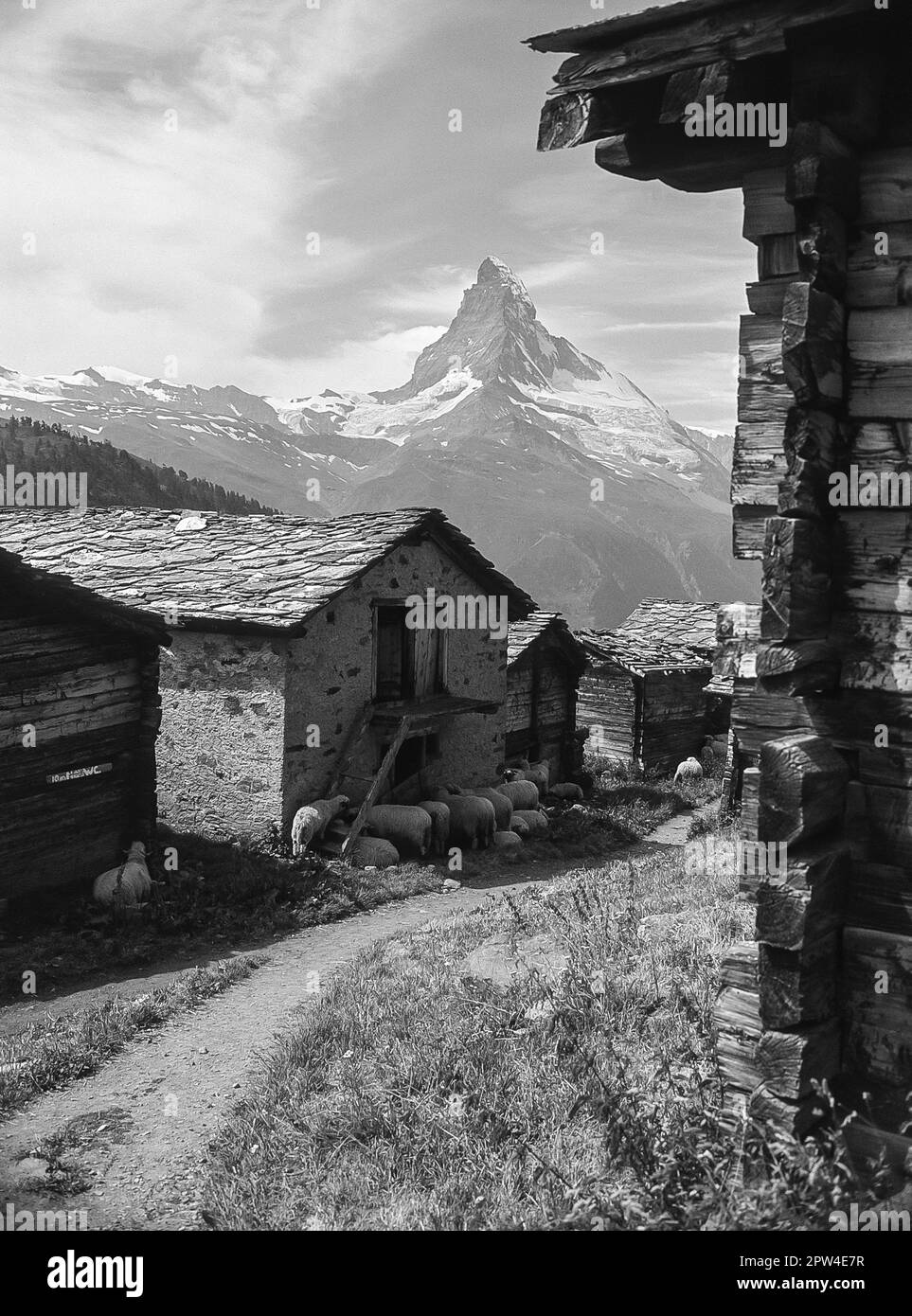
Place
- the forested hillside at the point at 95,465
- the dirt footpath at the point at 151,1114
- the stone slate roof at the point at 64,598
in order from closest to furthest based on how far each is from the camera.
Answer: the dirt footpath at the point at 151,1114 < the stone slate roof at the point at 64,598 < the forested hillside at the point at 95,465

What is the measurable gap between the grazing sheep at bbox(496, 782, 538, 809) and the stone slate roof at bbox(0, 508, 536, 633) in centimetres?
387

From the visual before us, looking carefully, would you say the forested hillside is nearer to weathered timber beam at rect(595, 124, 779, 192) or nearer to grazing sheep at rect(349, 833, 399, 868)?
grazing sheep at rect(349, 833, 399, 868)

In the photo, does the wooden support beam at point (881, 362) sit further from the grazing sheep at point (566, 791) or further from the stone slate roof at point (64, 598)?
the grazing sheep at point (566, 791)

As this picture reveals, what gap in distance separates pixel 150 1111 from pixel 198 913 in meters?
5.32

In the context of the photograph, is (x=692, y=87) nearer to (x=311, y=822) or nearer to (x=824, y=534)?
(x=824, y=534)

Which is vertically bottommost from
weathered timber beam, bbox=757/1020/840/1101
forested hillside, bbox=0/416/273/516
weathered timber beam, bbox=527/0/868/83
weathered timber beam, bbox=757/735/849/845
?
weathered timber beam, bbox=757/1020/840/1101

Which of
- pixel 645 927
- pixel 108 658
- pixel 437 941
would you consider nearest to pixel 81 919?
pixel 108 658

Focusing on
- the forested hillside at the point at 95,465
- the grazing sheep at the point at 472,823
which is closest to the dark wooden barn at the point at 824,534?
the grazing sheep at the point at 472,823

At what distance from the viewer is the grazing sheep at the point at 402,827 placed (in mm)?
16422

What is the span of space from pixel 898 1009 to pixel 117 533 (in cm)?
1922

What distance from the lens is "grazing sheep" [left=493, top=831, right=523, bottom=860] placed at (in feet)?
57.8

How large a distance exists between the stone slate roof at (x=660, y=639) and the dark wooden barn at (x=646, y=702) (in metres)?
0.04

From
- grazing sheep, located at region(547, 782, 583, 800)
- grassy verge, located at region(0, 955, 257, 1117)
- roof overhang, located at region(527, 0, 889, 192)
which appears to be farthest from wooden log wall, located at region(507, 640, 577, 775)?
roof overhang, located at region(527, 0, 889, 192)

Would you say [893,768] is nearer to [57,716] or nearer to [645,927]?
[645,927]
